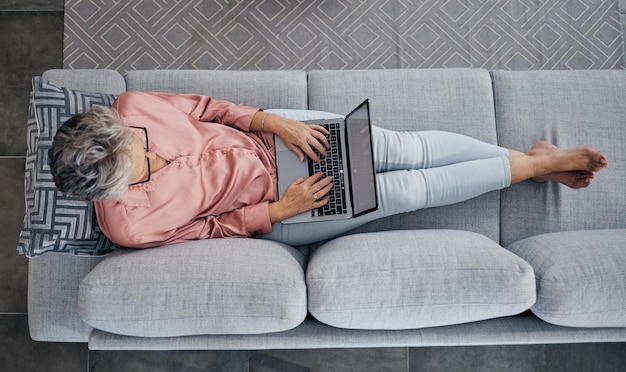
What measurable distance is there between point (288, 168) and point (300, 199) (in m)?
0.14

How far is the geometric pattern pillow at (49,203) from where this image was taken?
144 centimetres

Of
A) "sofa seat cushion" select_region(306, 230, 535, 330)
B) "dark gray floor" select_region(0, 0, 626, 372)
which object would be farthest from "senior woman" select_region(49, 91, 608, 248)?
"dark gray floor" select_region(0, 0, 626, 372)

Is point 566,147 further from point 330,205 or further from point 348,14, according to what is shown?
point 348,14

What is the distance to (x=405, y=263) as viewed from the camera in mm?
1390

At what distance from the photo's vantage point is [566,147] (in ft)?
5.61

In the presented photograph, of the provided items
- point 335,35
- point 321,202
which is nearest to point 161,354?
point 321,202

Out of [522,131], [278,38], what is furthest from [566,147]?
[278,38]

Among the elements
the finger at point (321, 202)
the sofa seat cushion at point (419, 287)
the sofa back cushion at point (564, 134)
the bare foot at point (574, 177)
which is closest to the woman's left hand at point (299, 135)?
the finger at point (321, 202)

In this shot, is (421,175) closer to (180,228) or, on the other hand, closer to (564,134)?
(564,134)

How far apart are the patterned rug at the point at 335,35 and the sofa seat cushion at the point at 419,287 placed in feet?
3.44

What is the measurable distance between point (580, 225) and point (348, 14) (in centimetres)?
123

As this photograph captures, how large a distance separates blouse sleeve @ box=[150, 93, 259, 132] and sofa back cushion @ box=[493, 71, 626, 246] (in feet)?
2.78

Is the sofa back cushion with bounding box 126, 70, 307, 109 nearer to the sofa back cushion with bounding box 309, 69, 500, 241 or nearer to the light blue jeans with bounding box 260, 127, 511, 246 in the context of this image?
the sofa back cushion with bounding box 309, 69, 500, 241

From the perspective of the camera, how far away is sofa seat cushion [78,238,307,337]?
1.35 m
